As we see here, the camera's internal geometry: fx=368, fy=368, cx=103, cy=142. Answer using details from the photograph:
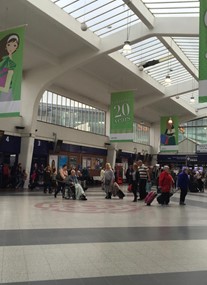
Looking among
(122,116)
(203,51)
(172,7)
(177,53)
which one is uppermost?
(172,7)

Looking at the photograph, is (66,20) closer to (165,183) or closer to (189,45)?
(165,183)

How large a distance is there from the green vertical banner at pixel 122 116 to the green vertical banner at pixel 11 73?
29.2 feet

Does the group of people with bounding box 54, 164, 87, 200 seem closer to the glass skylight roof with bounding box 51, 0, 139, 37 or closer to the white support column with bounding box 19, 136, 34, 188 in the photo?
the white support column with bounding box 19, 136, 34, 188

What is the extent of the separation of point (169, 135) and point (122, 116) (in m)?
9.65

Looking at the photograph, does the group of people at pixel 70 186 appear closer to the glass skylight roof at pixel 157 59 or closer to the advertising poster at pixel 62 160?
the glass skylight roof at pixel 157 59

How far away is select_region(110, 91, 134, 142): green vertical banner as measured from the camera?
66.2 ft

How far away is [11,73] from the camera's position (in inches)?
479

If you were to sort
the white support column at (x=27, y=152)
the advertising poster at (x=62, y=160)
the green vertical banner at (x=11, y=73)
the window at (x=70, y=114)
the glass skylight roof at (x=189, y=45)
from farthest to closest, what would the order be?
the advertising poster at (x=62, y=160)
the window at (x=70, y=114)
the white support column at (x=27, y=152)
the glass skylight roof at (x=189, y=45)
the green vertical banner at (x=11, y=73)

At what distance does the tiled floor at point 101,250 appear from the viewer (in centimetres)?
444

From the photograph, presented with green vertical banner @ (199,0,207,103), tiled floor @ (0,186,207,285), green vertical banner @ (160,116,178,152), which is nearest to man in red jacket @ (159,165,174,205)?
tiled floor @ (0,186,207,285)

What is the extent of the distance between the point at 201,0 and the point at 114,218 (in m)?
5.77

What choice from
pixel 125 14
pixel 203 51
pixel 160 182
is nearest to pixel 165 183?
pixel 160 182

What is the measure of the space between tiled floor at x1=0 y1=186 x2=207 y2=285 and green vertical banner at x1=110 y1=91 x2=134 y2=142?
1046 centimetres

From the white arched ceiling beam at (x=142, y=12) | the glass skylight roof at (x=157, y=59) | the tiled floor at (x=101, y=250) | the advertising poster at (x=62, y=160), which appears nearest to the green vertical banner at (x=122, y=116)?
the glass skylight roof at (x=157, y=59)
